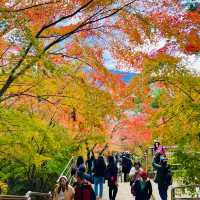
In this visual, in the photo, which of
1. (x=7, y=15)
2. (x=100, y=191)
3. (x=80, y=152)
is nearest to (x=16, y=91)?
(x=7, y=15)

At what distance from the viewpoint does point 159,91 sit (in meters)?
14.4

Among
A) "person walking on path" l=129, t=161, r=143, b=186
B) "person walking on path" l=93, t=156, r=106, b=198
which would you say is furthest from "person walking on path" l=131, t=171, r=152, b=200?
"person walking on path" l=93, t=156, r=106, b=198

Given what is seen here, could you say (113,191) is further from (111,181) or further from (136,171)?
(136,171)

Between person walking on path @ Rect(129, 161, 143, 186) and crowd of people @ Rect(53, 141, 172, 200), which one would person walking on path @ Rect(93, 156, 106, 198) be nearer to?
crowd of people @ Rect(53, 141, 172, 200)

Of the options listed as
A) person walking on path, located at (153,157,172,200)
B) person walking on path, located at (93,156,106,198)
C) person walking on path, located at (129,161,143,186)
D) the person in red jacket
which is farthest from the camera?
person walking on path, located at (93,156,106,198)

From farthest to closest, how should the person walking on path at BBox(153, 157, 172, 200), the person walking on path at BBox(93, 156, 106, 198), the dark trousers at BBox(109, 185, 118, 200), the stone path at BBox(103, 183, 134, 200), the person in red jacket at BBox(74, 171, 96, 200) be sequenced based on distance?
the stone path at BBox(103, 183, 134, 200) < the person walking on path at BBox(93, 156, 106, 198) < the dark trousers at BBox(109, 185, 118, 200) < the person walking on path at BBox(153, 157, 172, 200) < the person in red jacket at BBox(74, 171, 96, 200)

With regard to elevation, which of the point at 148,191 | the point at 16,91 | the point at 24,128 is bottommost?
the point at 148,191

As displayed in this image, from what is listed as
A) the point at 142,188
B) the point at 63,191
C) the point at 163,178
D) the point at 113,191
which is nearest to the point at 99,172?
the point at 113,191

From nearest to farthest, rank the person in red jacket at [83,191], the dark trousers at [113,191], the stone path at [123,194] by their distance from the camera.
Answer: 1. the person in red jacket at [83,191]
2. the dark trousers at [113,191]
3. the stone path at [123,194]

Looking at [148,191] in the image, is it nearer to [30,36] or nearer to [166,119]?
[166,119]

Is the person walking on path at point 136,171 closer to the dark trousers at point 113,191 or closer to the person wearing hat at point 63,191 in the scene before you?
the dark trousers at point 113,191

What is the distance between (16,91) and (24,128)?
1560 mm

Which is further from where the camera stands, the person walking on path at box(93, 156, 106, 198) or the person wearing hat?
the person walking on path at box(93, 156, 106, 198)

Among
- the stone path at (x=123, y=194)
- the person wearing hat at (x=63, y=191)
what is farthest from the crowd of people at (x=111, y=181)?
the stone path at (x=123, y=194)
